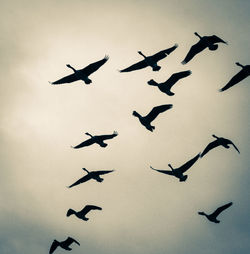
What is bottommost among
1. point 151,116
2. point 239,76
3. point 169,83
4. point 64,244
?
point 64,244

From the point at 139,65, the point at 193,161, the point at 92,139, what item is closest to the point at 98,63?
the point at 139,65

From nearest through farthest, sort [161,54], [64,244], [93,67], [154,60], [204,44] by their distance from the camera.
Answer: [204,44], [161,54], [154,60], [93,67], [64,244]

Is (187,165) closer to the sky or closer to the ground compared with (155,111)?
closer to the ground

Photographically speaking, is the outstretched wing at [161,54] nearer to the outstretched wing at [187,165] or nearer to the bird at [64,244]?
the outstretched wing at [187,165]

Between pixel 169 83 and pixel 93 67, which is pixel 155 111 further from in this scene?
pixel 93 67

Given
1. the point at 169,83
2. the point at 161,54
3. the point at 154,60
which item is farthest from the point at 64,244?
the point at 161,54

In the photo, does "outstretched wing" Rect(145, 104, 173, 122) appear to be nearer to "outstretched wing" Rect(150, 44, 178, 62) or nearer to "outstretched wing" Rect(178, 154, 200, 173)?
"outstretched wing" Rect(150, 44, 178, 62)

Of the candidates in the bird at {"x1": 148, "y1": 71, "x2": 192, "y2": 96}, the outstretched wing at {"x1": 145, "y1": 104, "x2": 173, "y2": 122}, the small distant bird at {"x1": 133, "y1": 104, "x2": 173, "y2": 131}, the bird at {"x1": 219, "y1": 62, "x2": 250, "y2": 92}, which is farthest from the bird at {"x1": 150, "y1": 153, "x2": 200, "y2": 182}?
the bird at {"x1": 219, "y1": 62, "x2": 250, "y2": 92}

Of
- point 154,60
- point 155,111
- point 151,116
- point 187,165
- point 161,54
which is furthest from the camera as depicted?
point 151,116

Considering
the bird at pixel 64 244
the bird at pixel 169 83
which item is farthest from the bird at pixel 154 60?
the bird at pixel 64 244

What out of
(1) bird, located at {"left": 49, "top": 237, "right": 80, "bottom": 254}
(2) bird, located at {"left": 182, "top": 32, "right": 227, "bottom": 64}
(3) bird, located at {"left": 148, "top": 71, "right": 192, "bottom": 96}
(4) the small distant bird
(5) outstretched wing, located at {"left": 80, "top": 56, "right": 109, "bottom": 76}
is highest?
(5) outstretched wing, located at {"left": 80, "top": 56, "right": 109, "bottom": 76}

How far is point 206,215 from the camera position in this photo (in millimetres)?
50031

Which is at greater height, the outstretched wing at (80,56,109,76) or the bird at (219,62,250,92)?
the outstretched wing at (80,56,109,76)

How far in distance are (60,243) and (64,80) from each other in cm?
1145
